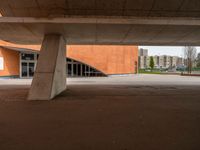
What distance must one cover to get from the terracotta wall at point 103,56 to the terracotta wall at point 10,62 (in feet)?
24.4

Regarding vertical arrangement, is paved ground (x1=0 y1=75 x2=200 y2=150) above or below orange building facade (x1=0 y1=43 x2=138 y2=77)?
below

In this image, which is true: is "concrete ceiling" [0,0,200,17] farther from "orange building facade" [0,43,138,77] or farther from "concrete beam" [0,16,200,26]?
"orange building facade" [0,43,138,77]

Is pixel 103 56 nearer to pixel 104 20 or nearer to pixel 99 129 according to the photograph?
pixel 104 20

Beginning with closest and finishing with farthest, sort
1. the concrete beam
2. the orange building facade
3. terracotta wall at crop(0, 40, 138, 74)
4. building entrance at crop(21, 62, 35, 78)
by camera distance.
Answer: the concrete beam → the orange building facade → building entrance at crop(21, 62, 35, 78) → terracotta wall at crop(0, 40, 138, 74)

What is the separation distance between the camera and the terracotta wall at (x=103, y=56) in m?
32.8

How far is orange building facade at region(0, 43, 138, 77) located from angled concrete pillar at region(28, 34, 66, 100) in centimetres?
1606

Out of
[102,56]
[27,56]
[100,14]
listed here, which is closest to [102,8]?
[100,14]

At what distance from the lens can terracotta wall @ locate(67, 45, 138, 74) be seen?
3284 centimetres

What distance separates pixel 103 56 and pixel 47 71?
24431 mm

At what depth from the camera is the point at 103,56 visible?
3550 cm

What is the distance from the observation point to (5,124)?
594cm

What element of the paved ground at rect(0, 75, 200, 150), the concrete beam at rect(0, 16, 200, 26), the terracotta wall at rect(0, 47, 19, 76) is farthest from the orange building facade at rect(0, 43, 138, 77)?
the paved ground at rect(0, 75, 200, 150)

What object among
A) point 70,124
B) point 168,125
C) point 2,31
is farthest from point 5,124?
point 2,31

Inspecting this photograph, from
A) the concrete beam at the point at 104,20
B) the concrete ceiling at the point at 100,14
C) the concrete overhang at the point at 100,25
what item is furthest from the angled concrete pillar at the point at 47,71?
the concrete beam at the point at 104,20
